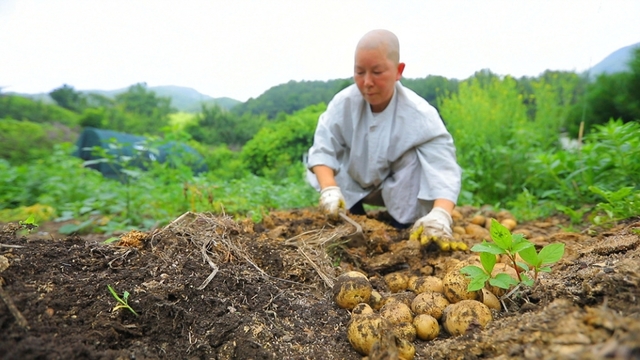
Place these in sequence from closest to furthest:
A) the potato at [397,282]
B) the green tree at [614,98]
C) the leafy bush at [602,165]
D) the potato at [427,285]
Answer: the potato at [427,285] → the potato at [397,282] → the leafy bush at [602,165] → the green tree at [614,98]

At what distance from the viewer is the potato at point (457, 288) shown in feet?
4.52

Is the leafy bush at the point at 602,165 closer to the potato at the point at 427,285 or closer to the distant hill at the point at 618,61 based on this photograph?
the distant hill at the point at 618,61

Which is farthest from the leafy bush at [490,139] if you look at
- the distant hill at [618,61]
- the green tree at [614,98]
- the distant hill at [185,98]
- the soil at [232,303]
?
the distant hill at [185,98]

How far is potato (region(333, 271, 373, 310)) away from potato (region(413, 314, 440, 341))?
0.20 metres

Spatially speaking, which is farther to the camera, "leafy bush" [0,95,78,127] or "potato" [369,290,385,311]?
"leafy bush" [0,95,78,127]

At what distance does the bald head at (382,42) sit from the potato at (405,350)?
173 cm

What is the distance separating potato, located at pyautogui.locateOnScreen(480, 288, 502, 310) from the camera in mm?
1321

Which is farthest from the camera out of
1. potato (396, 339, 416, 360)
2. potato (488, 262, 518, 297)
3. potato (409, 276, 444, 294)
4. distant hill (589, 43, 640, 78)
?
distant hill (589, 43, 640, 78)

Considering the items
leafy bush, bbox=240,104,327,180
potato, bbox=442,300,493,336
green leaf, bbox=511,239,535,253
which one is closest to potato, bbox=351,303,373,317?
potato, bbox=442,300,493,336

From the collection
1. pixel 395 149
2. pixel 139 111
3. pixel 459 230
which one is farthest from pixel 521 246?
pixel 139 111

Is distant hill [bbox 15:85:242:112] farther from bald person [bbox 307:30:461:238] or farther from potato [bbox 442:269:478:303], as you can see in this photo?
potato [bbox 442:269:478:303]

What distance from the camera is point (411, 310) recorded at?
1.39m

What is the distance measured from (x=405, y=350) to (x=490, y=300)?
0.38 metres

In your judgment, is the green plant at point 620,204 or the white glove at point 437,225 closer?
the green plant at point 620,204
